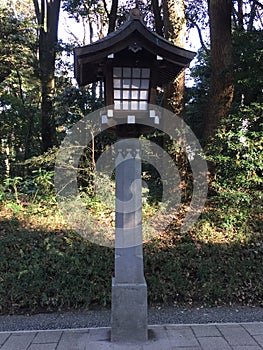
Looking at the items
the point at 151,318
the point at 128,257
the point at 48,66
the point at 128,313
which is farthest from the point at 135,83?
the point at 48,66

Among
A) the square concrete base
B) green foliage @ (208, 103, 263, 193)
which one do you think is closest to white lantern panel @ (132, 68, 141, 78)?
the square concrete base

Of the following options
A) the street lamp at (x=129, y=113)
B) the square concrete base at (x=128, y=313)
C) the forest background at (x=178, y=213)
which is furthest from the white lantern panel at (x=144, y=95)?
the forest background at (x=178, y=213)

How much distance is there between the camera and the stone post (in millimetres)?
3014

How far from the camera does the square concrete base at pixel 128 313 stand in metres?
3.01

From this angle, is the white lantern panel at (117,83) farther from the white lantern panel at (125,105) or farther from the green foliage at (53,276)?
the green foliage at (53,276)

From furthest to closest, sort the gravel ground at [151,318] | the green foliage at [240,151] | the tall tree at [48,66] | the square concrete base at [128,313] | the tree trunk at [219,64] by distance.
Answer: the tall tree at [48,66]
the tree trunk at [219,64]
the green foliage at [240,151]
the gravel ground at [151,318]
the square concrete base at [128,313]

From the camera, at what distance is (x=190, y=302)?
3.88 meters

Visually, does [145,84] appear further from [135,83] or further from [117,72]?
[117,72]

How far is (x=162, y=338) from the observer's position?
3.13 m

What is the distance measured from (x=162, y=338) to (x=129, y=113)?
2.08 meters

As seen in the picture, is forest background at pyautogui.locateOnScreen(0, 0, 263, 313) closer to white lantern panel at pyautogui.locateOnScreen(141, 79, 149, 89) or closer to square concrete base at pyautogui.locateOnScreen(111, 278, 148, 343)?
square concrete base at pyautogui.locateOnScreen(111, 278, 148, 343)

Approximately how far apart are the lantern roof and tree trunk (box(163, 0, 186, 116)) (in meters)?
3.11

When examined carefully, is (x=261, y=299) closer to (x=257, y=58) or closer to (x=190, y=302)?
(x=190, y=302)

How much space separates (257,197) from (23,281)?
130 inches
